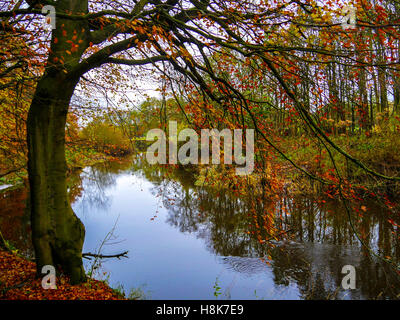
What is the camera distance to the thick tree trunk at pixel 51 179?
12.2 feet

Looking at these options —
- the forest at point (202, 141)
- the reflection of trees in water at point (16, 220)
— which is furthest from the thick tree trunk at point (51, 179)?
the reflection of trees in water at point (16, 220)

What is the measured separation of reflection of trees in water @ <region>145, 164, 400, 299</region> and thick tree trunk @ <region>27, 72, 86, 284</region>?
2.03 meters

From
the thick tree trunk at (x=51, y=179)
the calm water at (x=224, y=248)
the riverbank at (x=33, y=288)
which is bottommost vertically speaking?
the calm water at (x=224, y=248)

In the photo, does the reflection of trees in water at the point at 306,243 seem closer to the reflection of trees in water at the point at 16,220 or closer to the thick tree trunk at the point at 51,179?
the thick tree trunk at the point at 51,179

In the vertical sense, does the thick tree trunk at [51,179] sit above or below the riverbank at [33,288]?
above

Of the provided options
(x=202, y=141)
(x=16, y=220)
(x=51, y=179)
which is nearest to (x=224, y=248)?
(x=202, y=141)

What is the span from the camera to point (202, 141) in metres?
6.71

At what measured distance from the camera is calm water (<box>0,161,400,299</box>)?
5789 millimetres

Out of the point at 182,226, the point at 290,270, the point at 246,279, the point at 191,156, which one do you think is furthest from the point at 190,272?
the point at 191,156

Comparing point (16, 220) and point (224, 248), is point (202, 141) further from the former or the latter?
point (16, 220)

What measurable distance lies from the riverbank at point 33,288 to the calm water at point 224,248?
1.72 m

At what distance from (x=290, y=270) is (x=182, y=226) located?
458cm

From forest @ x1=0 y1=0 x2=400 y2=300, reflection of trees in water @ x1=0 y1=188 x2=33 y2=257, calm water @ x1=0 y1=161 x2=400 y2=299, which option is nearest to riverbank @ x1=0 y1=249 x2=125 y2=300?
forest @ x1=0 y1=0 x2=400 y2=300
